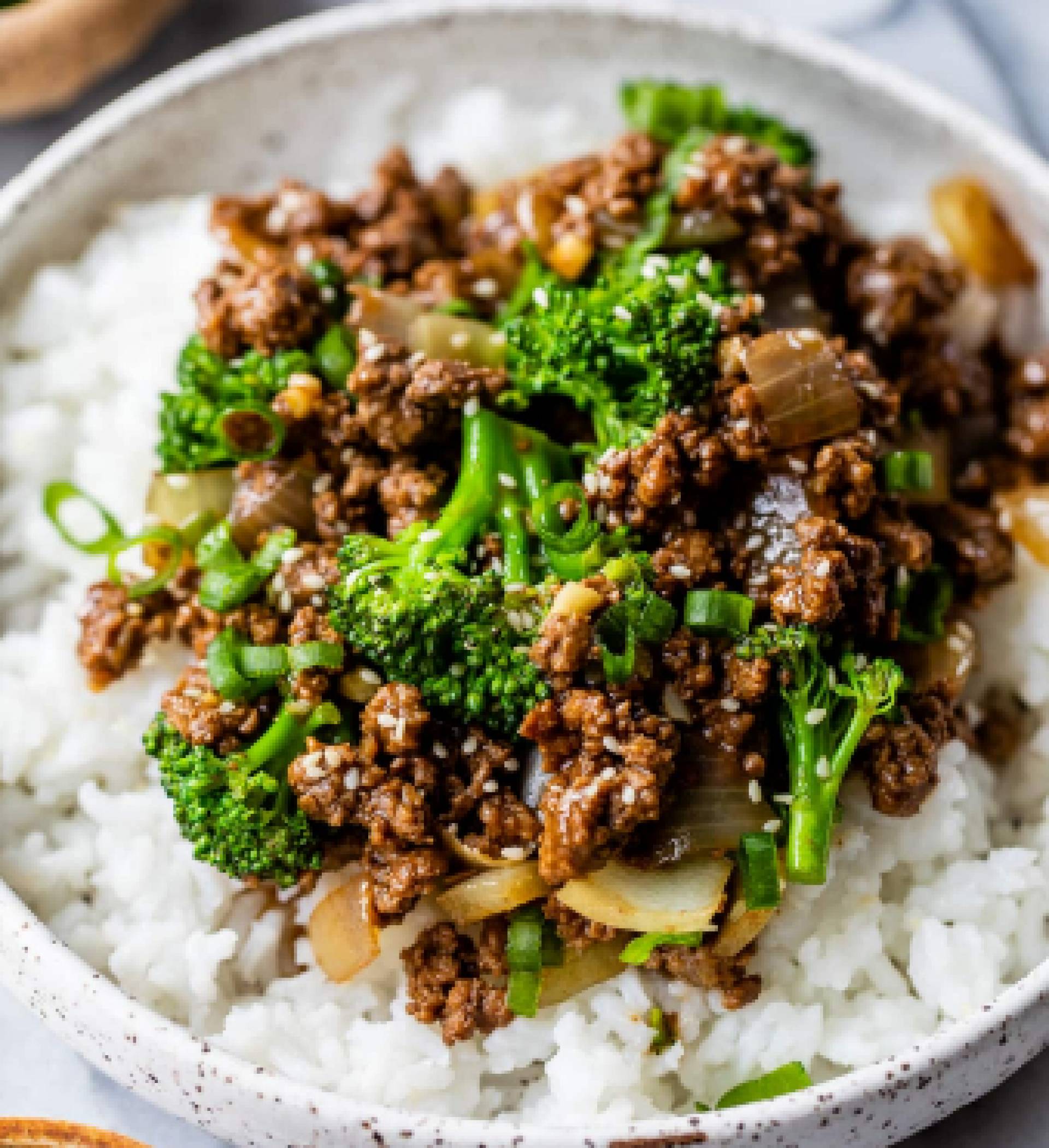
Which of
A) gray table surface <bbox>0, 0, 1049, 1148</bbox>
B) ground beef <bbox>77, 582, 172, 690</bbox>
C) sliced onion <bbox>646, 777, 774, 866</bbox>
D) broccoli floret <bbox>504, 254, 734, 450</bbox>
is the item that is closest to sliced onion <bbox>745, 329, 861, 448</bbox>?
broccoli floret <bbox>504, 254, 734, 450</bbox>

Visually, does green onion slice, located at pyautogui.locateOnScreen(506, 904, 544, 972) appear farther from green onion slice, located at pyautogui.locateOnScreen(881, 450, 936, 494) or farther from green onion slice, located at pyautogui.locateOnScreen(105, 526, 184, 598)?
green onion slice, located at pyautogui.locateOnScreen(881, 450, 936, 494)

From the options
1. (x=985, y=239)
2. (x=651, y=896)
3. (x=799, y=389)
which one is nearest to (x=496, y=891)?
(x=651, y=896)

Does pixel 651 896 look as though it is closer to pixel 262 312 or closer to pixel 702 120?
pixel 262 312

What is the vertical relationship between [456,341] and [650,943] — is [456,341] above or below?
above

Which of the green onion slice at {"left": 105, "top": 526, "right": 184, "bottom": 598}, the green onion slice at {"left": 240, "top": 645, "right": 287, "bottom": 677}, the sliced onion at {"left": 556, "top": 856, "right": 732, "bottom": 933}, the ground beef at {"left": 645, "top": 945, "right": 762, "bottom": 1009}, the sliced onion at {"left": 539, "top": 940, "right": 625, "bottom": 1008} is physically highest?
the green onion slice at {"left": 105, "top": 526, "right": 184, "bottom": 598}

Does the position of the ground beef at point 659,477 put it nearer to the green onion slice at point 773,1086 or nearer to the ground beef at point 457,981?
the ground beef at point 457,981
